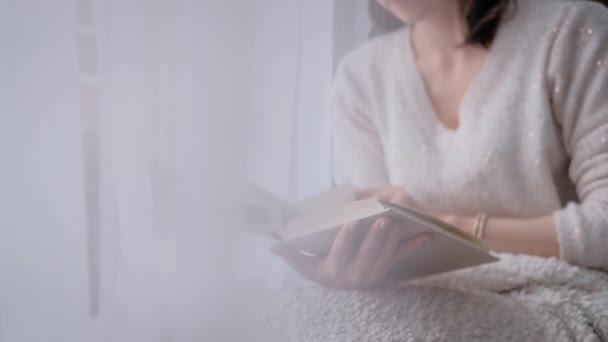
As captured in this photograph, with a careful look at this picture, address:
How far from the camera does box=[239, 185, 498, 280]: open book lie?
41 centimetres

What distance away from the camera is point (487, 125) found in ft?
2.27

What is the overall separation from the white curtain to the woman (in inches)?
5.4

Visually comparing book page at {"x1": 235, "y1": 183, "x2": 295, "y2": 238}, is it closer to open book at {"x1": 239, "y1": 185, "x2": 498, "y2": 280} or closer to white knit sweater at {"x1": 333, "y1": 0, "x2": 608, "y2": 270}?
open book at {"x1": 239, "y1": 185, "x2": 498, "y2": 280}

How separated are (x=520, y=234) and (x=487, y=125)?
0.16m

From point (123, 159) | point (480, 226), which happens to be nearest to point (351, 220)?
point (123, 159)

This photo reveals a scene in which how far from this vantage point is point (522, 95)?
2.23ft

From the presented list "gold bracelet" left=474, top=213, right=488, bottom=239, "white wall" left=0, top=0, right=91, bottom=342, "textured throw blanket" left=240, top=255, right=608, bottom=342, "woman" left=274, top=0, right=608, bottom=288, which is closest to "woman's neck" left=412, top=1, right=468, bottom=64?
"woman" left=274, top=0, right=608, bottom=288

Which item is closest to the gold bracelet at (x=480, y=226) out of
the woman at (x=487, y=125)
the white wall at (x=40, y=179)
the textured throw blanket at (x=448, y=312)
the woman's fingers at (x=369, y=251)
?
the woman at (x=487, y=125)

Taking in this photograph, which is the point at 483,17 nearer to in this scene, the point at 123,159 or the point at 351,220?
the point at 351,220

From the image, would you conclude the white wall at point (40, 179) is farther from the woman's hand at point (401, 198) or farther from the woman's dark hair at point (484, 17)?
the woman's dark hair at point (484, 17)

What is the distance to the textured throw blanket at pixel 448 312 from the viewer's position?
1.29 feet

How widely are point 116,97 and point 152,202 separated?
0.07 m

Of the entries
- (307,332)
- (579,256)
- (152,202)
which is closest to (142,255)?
(152,202)

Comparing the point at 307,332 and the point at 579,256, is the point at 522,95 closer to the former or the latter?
the point at 579,256
